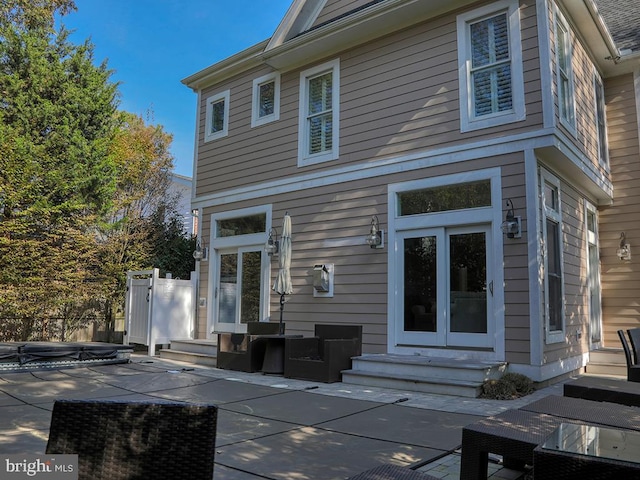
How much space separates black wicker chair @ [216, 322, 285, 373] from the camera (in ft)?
23.5

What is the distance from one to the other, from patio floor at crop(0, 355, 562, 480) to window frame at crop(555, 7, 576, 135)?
3.70 m

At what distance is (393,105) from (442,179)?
150cm

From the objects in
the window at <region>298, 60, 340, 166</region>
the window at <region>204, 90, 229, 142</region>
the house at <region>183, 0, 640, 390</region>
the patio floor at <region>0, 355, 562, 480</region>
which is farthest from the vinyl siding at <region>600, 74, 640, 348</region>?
the window at <region>204, 90, 229, 142</region>

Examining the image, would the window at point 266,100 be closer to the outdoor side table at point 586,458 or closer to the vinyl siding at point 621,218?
the vinyl siding at point 621,218

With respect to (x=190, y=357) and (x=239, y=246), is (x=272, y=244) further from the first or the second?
(x=190, y=357)

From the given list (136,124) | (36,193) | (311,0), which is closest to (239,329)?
(36,193)

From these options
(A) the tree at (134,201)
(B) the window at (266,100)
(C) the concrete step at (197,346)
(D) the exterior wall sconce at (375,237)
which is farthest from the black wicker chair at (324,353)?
(A) the tree at (134,201)

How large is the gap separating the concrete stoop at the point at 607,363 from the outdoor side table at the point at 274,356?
4.62 m

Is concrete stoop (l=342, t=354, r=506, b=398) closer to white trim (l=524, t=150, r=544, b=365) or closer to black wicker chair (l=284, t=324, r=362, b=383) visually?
black wicker chair (l=284, t=324, r=362, b=383)

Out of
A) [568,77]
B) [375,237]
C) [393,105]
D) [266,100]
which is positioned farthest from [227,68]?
[568,77]

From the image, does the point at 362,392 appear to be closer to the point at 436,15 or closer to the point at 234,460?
the point at 234,460

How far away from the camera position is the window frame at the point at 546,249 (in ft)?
19.7

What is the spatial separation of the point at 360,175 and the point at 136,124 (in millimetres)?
10020

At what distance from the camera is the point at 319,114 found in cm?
834
